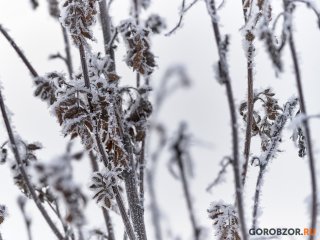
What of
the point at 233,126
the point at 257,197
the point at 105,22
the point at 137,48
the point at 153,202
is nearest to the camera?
the point at 153,202

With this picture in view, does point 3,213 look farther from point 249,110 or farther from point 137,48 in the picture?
point 249,110

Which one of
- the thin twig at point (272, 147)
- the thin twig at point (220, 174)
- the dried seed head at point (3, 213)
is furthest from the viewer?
the dried seed head at point (3, 213)

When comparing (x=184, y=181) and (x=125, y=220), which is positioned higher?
(x=125, y=220)

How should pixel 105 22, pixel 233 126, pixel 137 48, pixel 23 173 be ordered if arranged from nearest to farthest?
pixel 233 126, pixel 23 173, pixel 137 48, pixel 105 22

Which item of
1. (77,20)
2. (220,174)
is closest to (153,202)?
(220,174)

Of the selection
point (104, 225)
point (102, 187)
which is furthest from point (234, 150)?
point (104, 225)

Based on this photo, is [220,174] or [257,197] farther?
[257,197]

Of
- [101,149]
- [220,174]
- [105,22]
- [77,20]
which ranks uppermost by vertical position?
[105,22]

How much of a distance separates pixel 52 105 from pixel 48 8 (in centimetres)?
69

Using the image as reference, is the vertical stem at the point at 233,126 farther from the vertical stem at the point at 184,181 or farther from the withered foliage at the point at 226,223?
the withered foliage at the point at 226,223

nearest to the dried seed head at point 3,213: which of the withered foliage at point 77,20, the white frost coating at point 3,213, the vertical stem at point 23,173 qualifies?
the white frost coating at point 3,213

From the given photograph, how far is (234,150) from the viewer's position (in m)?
1.32

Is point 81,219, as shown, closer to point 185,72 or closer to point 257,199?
point 185,72

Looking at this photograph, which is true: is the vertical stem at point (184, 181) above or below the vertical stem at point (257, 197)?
below
